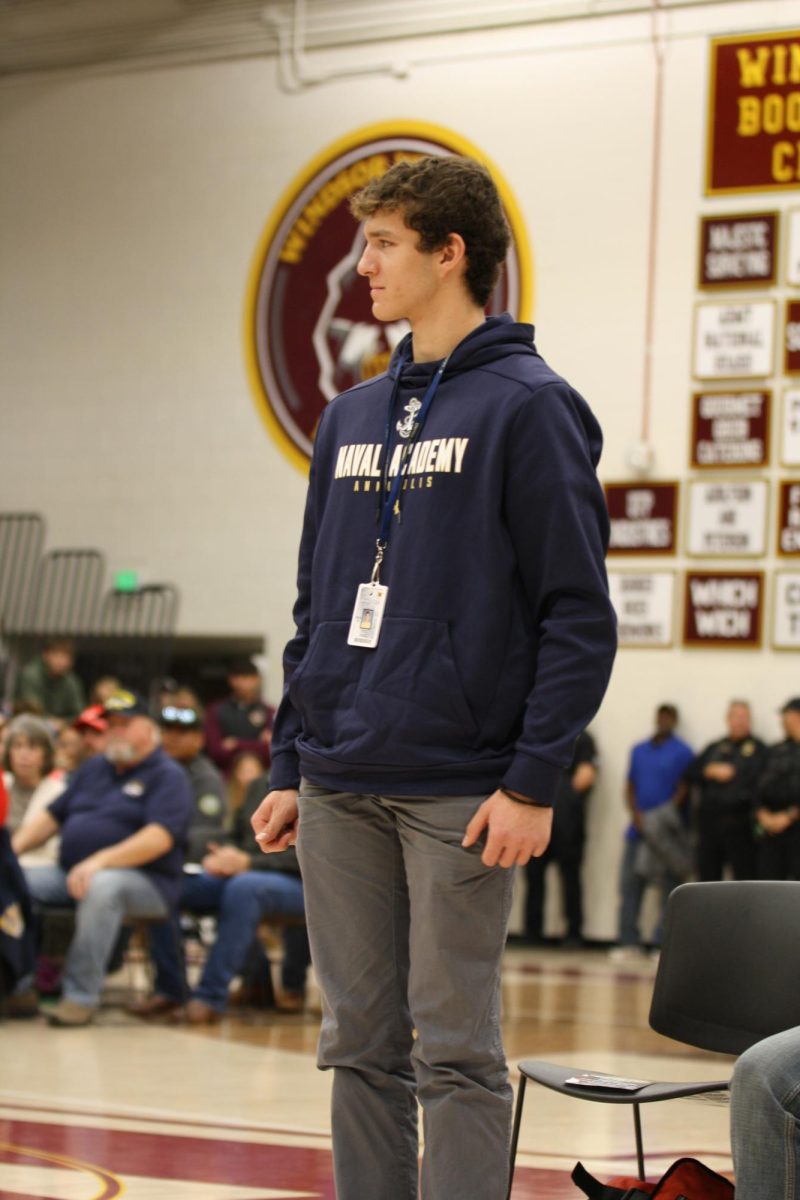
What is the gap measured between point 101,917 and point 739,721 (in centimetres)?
516

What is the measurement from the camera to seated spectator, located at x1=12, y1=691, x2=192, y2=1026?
6652mm

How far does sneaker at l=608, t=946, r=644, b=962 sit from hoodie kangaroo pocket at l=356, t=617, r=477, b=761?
8.40 metres

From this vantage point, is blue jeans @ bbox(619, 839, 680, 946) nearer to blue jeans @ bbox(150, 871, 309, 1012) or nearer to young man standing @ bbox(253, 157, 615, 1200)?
blue jeans @ bbox(150, 871, 309, 1012)

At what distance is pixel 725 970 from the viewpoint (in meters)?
3.07

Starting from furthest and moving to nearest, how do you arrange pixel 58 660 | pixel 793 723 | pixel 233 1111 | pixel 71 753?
pixel 58 660 → pixel 793 723 → pixel 71 753 → pixel 233 1111

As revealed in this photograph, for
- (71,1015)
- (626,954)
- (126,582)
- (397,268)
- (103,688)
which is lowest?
(626,954)

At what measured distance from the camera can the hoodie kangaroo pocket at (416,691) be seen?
239cm

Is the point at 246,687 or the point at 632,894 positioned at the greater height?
the point at 246,687

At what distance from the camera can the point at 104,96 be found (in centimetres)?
1338

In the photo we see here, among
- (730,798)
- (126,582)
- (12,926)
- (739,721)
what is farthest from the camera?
(126,582)

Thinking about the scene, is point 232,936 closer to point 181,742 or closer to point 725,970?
point 181,742

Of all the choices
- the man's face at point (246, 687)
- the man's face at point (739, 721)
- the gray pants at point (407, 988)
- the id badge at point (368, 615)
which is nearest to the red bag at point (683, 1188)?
the gray pants at point (407, 988)

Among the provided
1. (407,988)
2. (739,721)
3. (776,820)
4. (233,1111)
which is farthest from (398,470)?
(739,721)

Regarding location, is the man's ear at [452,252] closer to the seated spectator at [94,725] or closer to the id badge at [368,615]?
the id badge at [368,615]
